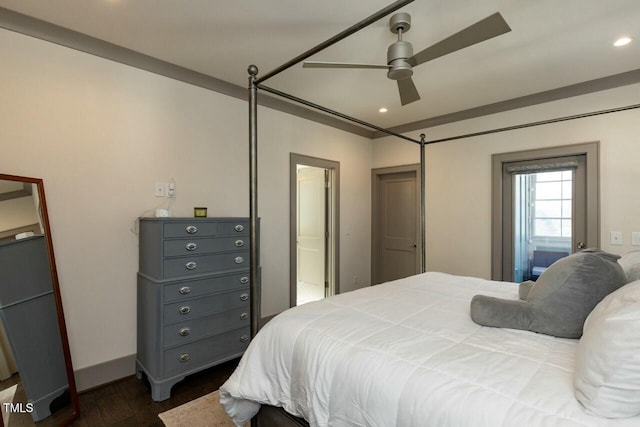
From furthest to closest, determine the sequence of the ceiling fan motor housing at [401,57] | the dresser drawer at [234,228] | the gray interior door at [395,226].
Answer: the gray interior door at [395,226] < the dresser drawer at [234,228] < the ceiling fan motor housing at [401,57]

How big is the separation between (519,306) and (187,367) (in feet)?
7.08

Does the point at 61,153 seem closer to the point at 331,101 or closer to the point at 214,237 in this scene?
the point at 214,237

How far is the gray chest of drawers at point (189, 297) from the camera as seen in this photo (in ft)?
7.09

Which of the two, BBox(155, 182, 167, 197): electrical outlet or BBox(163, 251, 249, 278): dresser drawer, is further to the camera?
BBox(155, 182, 167, 197): electrical outlet

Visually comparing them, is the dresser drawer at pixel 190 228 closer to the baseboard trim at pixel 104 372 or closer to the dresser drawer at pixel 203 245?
the dresser drawer at pixel 203 245

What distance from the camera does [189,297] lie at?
7.47 ft

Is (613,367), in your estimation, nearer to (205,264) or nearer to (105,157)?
(205,264)

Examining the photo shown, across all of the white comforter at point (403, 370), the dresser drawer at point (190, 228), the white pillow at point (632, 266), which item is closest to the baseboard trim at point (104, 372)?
the dresser drawer at point (190, 228)

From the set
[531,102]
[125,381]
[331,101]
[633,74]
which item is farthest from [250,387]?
[633,74]

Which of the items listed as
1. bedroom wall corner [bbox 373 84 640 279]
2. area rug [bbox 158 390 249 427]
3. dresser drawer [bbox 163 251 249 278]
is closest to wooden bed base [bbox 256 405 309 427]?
area rug [bbox 158 390 249 427]

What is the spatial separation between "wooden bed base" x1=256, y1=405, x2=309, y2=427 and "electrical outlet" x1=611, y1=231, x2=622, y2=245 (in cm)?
308

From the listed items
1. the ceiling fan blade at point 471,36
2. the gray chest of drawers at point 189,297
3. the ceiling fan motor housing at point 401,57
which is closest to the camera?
the ceiling fan blade at point 471,36

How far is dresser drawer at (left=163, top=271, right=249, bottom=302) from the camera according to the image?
2.19m

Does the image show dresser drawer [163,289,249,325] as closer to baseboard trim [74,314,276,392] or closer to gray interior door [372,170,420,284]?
baseboard trim [74,314,276,392]
